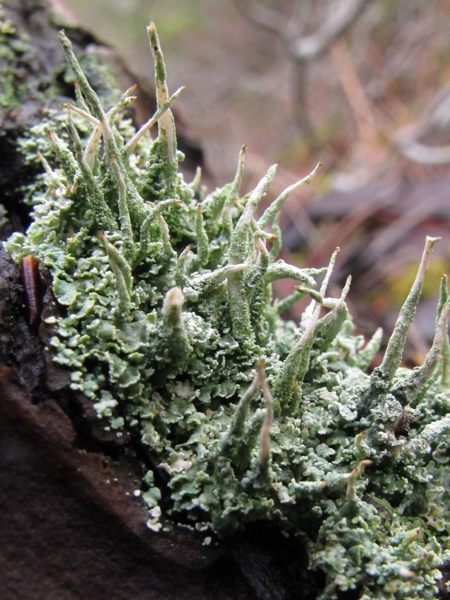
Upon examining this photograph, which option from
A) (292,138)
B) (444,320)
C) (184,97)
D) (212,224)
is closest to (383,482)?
(444,320)

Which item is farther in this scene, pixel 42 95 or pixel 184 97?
pixel 184 97

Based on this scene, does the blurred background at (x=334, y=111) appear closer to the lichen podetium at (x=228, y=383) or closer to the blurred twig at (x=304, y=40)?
the blurred twig at (x=304, y=40)

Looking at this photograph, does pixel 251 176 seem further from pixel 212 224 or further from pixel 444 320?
pixel 444 320

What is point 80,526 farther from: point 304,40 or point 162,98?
point 304,40

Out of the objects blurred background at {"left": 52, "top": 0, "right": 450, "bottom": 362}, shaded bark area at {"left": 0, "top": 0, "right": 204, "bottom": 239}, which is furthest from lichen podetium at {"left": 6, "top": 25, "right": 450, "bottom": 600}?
blurred background at {"left": 52, "top": 0, "right": 450, "bottom": 362}

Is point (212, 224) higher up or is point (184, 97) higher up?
point (184, 97)

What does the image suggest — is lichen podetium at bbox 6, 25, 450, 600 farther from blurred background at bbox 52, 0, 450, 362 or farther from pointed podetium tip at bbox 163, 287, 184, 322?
blurred background at bbox 52, 0, 450, 362

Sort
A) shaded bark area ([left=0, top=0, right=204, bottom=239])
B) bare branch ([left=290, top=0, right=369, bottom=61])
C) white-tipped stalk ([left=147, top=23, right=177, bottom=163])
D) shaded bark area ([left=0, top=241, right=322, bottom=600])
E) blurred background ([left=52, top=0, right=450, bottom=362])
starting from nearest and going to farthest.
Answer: shaded bark area ([left=0, top=241, right=322, bottom=600]) < white-tipped stalk ([left=147, top=23, right=177, bottom=163]) < shaded bark area ([left=0, top=0, right=204, bottom=239]) < blurred background ([left=52, top=0, right=450, bottom=362]) < bare branch ([left=290, top=0, right=369, bottom=61])

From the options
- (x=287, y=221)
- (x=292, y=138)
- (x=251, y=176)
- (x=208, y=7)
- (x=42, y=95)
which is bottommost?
→ (x=42, y=95)
